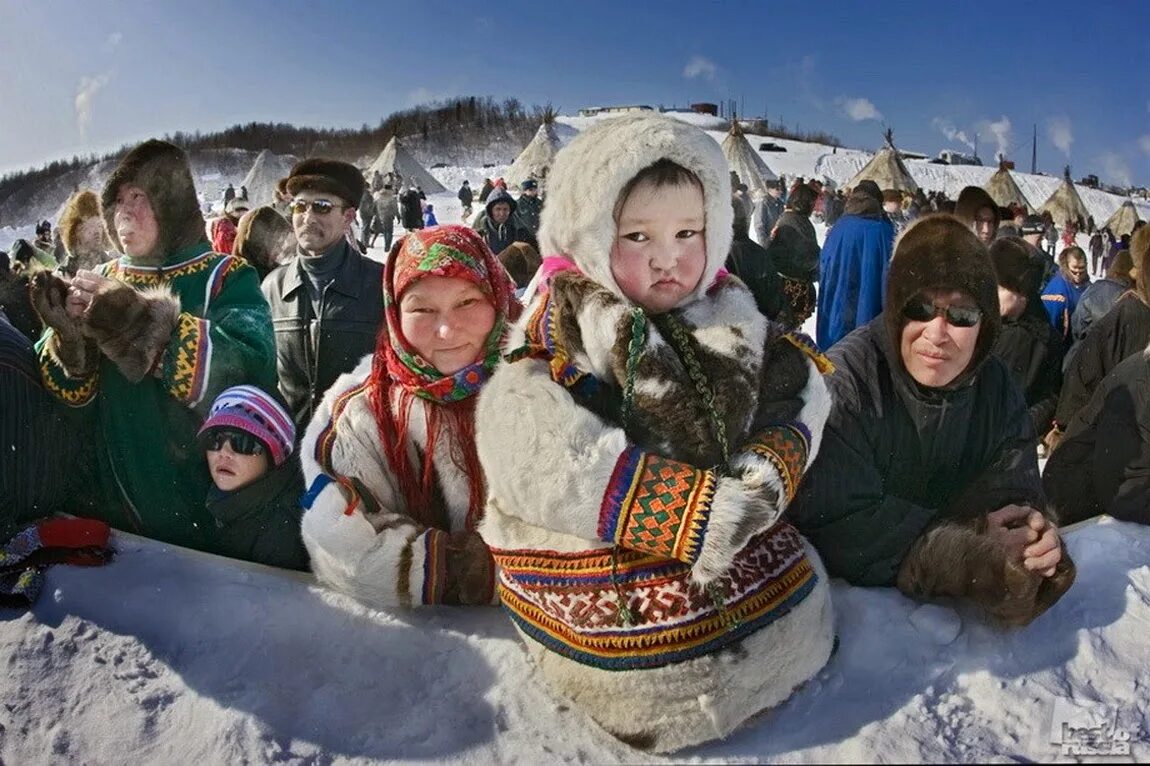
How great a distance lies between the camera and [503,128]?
49.7 metres

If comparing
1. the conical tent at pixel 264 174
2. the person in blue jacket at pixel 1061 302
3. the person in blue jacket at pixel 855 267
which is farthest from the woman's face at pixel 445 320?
the conical tent at pixel 264 174

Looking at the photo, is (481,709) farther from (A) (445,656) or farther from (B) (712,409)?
(B) (712,409)

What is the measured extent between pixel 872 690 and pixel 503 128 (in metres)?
51.4

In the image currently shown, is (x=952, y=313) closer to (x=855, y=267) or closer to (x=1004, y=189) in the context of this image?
(x=855, y=267)

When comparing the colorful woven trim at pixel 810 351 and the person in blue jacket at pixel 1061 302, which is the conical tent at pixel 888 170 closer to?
the person in blue jacket at pixel 1061 302

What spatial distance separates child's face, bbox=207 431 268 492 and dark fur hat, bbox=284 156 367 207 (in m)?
1.73

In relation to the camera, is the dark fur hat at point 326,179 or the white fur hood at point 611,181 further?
the dark fur hat at point 326,179

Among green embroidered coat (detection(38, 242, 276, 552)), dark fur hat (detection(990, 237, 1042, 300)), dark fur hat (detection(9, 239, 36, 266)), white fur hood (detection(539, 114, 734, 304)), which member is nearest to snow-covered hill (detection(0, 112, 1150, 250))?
dark fur hat (detection(9, 239, 36, 266))

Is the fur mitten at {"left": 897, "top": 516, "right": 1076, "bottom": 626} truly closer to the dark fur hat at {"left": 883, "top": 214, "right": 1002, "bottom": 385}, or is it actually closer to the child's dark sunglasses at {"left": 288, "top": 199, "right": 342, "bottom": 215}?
the dark fur hat at {"left": 883, "top": 214, "right": 1002, "bottom": 385}

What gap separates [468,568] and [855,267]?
3.36 meters

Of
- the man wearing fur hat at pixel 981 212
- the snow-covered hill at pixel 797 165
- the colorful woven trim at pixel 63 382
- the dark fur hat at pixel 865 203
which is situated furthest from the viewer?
the snow-covered hill at pixel 797 165

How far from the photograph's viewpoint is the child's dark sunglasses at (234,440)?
183 centimetres

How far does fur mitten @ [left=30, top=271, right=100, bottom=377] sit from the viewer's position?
1.78m

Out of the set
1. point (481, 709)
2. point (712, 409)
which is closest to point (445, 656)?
point (481, 709)
